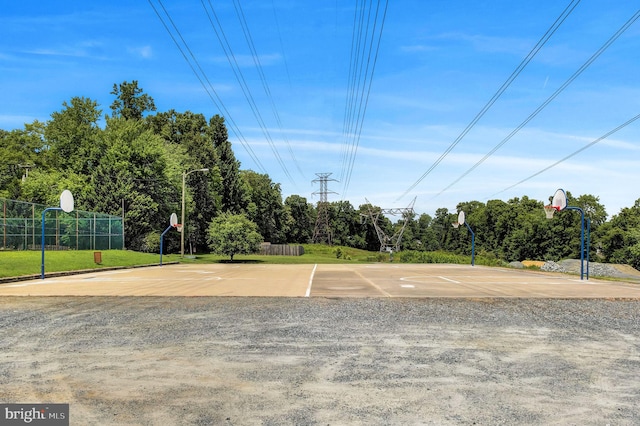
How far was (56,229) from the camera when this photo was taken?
3678 cm

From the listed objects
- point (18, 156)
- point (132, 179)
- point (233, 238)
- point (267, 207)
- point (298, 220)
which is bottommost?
point (233, 238)

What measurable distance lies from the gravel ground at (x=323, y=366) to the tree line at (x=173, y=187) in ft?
153

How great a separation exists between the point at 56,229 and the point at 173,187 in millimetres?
25200

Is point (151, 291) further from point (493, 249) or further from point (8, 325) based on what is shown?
point (493, 249)

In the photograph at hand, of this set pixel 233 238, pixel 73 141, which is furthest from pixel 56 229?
pixel 73 141

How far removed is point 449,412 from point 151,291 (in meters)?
12.8

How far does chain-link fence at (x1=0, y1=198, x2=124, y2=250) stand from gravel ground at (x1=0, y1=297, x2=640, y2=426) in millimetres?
24708

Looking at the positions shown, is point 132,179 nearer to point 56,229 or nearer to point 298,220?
point 56,229

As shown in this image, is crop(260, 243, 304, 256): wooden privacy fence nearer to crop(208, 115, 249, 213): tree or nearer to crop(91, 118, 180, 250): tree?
crop(208, 115, 249, 213): tree

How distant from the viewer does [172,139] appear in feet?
255

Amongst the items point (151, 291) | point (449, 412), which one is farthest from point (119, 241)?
point (449, 412)

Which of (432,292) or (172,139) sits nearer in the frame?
(432,292)

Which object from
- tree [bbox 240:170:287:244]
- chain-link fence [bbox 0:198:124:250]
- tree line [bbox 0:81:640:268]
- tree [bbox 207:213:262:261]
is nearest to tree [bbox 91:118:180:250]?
tree line [bbox 0:81:640:268]

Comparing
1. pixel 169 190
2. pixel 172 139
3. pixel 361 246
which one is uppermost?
pixel 172 139
